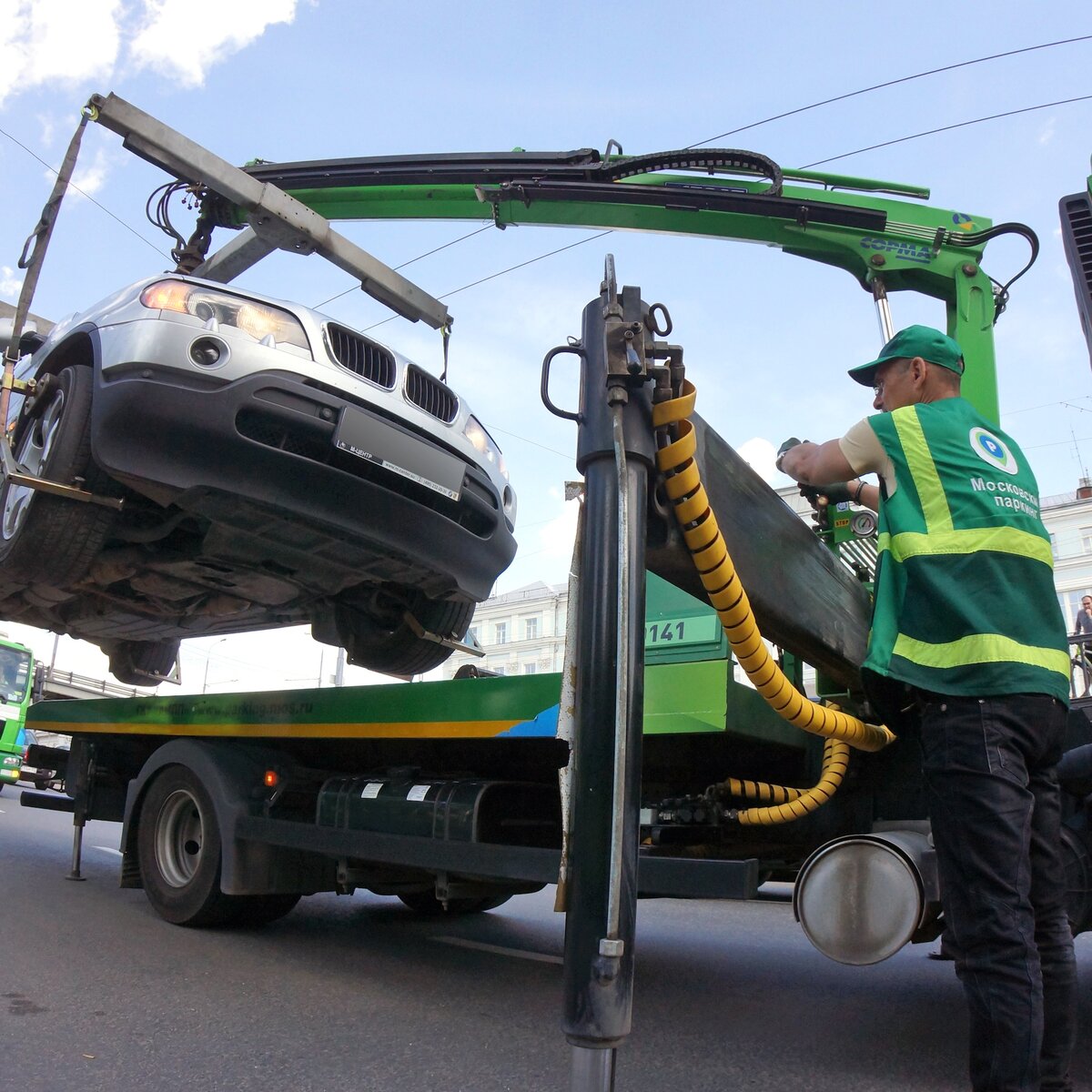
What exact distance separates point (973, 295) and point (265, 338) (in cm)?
308

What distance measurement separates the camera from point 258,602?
5.14 meters

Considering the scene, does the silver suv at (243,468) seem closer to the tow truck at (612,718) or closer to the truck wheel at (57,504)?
the truck wheel at (57,504)

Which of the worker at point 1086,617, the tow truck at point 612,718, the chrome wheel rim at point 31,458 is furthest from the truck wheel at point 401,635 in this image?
the worker at point 1086,617

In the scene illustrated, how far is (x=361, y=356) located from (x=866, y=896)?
2912 millimetres

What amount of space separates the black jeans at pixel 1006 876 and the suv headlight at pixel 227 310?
2.93 metres

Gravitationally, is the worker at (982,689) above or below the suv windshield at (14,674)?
below

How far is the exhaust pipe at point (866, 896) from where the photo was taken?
2.38 meters

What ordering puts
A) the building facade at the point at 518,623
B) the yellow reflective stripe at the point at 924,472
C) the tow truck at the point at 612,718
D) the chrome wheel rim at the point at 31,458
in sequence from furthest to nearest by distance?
the building facade at the point at 518,623 → the chrome wheel rim at the point at 31,458 → the yellow reflective stripe at the point at 924,472 → the tow truck at the point at 612,718

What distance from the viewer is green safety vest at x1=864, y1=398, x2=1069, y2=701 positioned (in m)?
1.94

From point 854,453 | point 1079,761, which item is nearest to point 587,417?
point 854,453

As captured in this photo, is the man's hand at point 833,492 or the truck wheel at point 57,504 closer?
the man's hand at point 833,492

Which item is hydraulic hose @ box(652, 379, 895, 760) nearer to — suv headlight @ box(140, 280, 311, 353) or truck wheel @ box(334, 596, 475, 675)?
suv headlight @ box(140, 280, 311, 353)

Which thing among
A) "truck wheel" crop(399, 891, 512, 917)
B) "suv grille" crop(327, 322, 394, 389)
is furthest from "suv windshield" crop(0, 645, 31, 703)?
"suv grille" crop(327, 322, 394, 389)

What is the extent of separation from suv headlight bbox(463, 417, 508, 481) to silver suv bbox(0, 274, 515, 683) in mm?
12
